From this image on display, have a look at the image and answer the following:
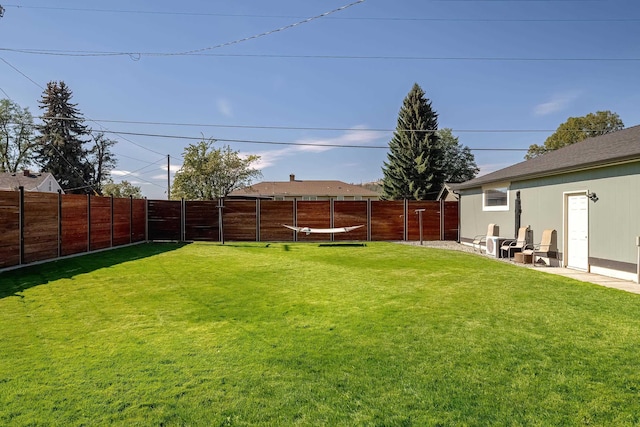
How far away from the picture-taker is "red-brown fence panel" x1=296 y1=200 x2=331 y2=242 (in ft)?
49.5

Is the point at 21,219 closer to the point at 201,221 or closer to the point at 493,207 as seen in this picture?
the point at 201,221

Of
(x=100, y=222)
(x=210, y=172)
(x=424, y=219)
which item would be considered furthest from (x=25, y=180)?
(x=424, y=219)

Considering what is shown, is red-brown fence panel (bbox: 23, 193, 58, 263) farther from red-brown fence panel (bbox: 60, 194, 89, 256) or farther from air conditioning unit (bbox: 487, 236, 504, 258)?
air conditioning unit (bbox: 487, 236, 504, 258)

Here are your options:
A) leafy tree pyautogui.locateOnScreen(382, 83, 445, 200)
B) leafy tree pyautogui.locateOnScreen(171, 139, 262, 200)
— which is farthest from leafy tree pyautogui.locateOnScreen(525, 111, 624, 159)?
leafy tree pyautogui.locateOnScreen(171, 139, 262, 200)

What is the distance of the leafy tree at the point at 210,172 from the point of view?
2800 centimetres

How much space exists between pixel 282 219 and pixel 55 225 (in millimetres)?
7847

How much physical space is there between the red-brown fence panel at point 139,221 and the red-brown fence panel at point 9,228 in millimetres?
5639

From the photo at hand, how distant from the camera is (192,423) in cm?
217

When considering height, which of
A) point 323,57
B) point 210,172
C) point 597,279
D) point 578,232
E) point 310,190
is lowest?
point 597,279

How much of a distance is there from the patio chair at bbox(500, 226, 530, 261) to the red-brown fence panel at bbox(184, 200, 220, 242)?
1067cm

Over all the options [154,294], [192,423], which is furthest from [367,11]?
[192,423]

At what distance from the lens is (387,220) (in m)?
15.2

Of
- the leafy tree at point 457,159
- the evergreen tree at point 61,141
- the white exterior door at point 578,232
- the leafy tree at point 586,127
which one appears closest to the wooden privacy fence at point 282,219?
the white exterior door at point 578,232

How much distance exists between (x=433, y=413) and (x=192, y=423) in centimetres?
148
